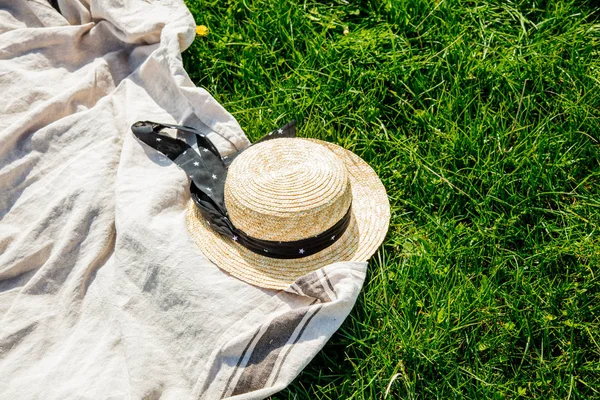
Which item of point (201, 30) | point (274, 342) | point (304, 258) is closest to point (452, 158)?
point (304, 258)

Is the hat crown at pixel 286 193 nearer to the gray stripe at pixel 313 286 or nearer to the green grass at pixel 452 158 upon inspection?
the gray stripe at pixel 313 286

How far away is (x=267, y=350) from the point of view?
214cm

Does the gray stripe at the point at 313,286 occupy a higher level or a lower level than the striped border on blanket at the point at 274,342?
higher

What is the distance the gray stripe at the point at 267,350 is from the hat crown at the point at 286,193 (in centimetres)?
30

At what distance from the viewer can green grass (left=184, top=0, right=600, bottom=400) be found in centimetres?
224

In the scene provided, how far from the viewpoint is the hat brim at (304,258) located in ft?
7.41

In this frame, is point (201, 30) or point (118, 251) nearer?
point (118, 251)

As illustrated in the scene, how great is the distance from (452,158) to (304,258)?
91cm

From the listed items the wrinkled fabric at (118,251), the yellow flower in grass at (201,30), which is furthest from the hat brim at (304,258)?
the yellow flower in grass at (201,30)

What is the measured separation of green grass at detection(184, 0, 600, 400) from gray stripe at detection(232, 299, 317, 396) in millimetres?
186

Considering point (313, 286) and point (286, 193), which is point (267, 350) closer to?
point (313, 286)

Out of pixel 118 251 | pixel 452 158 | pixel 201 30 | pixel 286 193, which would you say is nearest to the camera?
pixel 286 193

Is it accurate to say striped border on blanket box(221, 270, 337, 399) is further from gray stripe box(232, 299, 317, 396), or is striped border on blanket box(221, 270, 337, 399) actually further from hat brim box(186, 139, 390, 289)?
hat brim box(186, 139, 390, 289)

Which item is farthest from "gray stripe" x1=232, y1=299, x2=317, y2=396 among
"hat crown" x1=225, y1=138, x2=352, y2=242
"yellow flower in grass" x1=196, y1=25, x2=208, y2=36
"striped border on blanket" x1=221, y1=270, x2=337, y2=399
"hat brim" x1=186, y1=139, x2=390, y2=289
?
"yellow flower in grass" x1=196, y1=25, x2=208, y2=36
